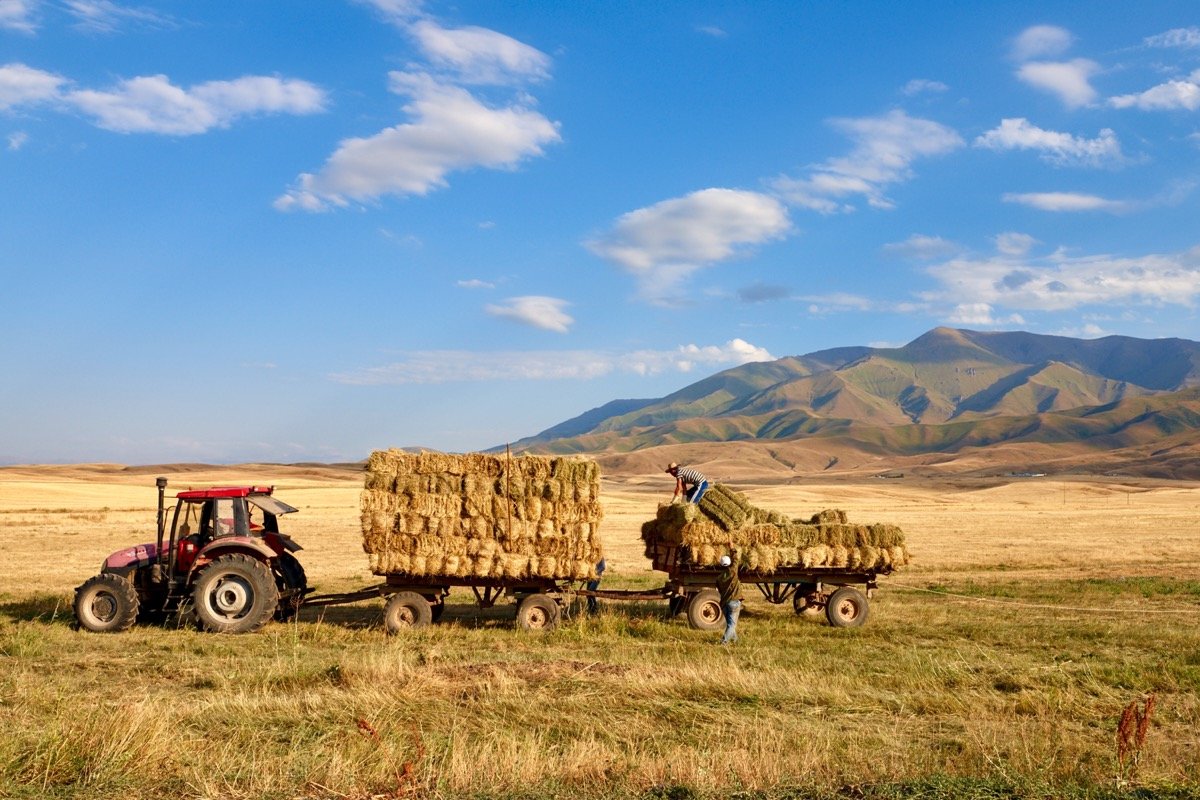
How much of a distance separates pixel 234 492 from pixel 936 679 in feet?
36.1

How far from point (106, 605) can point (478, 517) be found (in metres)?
5.89

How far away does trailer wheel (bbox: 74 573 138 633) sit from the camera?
14.3 m

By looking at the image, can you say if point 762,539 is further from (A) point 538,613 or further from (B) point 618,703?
(B) point 618,703

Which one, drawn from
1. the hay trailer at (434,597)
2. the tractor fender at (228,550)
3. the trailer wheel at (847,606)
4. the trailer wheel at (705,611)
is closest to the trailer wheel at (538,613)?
the hay trailer at (434,597)

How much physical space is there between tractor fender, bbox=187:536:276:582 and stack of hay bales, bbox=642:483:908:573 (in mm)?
6736

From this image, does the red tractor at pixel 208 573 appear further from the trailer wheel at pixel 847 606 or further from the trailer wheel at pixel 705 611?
the trailer wheel at pixel 847 606

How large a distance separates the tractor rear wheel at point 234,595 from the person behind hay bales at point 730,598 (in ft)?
22.8

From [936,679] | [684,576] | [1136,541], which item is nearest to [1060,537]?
[1136,541]

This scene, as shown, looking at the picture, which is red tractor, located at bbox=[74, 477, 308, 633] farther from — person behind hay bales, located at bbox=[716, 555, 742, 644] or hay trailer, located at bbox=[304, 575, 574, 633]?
person behind hay bales, located at bbox=[716, 555, 742, 644]

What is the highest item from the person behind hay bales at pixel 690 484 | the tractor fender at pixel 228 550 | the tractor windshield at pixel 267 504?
the person behind hay bales at pixel 690 484

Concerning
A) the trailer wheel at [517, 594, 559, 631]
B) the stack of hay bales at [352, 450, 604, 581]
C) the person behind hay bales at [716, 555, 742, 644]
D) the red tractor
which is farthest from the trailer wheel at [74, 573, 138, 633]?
the person behind hay bales at [716, 555, 742, 644]

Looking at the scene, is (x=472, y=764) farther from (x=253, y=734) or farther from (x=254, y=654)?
(x=254, y=654)

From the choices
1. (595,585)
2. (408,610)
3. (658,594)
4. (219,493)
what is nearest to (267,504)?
(219,493)

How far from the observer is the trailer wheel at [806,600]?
1677cm
